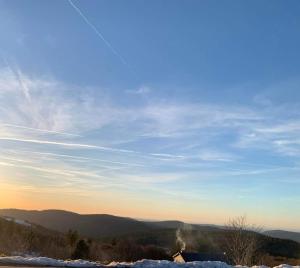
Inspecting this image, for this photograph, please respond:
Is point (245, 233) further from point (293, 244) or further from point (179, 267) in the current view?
point (293, 244)

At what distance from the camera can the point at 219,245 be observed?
129125 millimetres

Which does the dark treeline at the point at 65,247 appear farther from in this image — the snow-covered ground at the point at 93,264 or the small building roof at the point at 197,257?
the snow-covered ground at the point at 93,264

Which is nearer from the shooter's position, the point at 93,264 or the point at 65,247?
the point at 93,264

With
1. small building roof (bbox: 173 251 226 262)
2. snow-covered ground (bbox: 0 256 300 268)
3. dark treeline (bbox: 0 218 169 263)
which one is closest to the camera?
snow-covered ground (bbox: 0 256 300 268)

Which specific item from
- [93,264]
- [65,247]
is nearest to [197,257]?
[65,247]

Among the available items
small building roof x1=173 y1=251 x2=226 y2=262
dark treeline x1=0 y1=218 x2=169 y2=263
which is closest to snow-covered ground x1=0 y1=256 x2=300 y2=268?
dark treeline x1=0 y1=218 x2=169 y2=263

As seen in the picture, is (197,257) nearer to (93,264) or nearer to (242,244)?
(242,244)

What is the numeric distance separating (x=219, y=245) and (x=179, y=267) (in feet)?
377

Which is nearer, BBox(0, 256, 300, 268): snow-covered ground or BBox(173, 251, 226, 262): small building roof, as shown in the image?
BBox(0, 256, 300, 268): snow-covered ground

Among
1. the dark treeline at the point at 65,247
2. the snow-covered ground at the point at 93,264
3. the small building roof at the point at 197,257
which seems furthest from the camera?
the small building roof at the point at 197,257

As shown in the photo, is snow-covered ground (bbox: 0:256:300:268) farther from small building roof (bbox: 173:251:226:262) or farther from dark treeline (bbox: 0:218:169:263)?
small building roof (bbox: 173:251:226:262)

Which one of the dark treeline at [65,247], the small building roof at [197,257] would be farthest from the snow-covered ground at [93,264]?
the small building roof at [197,257]

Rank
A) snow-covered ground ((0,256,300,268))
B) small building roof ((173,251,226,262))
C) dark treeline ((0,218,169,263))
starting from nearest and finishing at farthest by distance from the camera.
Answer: snow-covered ground ((0,256,300,268))
dark treeline ((0,218,169,263))
small building roof ((173,251,226,262))

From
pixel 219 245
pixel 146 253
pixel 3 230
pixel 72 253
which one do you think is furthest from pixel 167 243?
pixel 72 253
